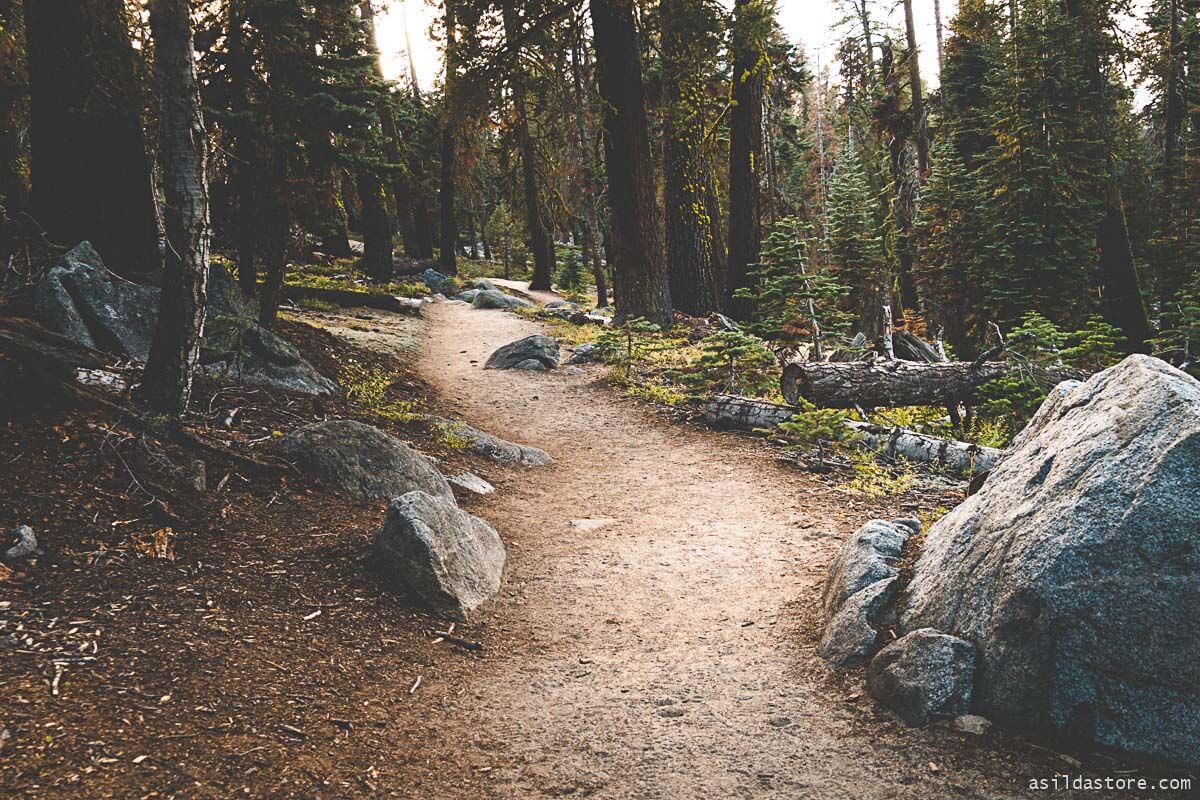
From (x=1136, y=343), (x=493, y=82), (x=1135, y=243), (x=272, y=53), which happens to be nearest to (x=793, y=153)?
(x=1135, y=243)

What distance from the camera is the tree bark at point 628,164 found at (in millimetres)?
12914

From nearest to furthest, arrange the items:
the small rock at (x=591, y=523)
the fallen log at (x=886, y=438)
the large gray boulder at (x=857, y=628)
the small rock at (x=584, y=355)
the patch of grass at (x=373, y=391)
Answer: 1. the large gray boulder at (x=857, y=628)
2. the small rock at (x=591, y=523)
3. the fallen log at (x=886, y=438)
4. the patch of grass at (x=373, y=391)
5. the small rock at (x=584, y=355)

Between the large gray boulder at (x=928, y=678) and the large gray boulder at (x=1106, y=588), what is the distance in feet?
0.25

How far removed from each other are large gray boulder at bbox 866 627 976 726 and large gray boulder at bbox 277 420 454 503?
3.45 meters

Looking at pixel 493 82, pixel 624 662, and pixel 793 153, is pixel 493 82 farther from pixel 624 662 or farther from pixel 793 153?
pixel 793 153

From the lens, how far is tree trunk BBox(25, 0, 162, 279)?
736 cm

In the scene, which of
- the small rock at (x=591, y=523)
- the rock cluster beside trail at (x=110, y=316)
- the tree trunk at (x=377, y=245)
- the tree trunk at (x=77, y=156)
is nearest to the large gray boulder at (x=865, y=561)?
the small rock at (x=591, y=523)

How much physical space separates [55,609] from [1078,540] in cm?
442

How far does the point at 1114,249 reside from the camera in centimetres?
1677

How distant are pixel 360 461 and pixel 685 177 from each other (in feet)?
37.7

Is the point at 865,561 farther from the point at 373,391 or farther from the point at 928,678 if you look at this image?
the point at 373,391

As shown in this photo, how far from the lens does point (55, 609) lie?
11.0 feet

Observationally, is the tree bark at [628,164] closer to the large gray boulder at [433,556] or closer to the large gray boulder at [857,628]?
the large gray boulder at [433,556]

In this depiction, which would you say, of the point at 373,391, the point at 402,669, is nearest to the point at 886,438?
the point at 402,669
